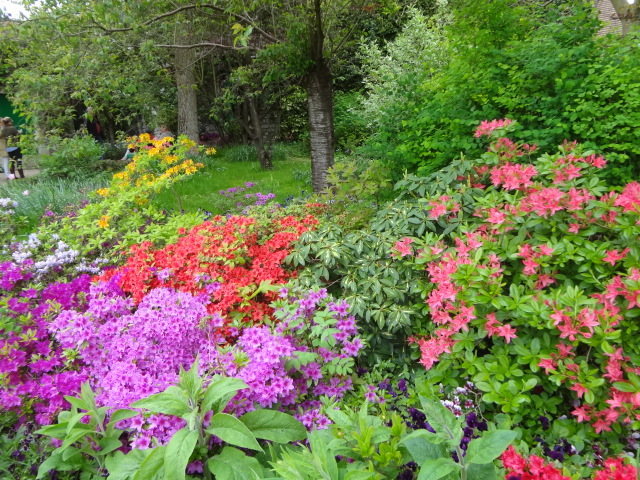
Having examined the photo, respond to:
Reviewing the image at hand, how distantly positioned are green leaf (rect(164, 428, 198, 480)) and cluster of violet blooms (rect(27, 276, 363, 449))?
307 mm

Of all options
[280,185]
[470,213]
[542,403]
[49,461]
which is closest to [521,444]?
[542,403]

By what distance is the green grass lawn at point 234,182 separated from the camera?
246 inches

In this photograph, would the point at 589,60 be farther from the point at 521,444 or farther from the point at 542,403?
the point at 521,444

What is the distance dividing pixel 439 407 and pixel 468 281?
2.85 ft

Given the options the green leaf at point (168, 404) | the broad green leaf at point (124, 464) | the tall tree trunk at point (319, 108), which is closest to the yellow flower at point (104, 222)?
the broad green leaf at point (124, 464)

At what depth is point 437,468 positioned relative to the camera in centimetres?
124

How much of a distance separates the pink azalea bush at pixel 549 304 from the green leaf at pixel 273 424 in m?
0.78

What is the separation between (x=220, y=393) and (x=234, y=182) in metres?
7.62

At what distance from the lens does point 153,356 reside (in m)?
2.24

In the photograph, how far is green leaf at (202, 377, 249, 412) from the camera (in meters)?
1.61

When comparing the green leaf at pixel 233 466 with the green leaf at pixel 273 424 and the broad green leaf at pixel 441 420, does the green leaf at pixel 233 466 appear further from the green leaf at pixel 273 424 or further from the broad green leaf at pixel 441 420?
the broad green leaf at pixel 441 420

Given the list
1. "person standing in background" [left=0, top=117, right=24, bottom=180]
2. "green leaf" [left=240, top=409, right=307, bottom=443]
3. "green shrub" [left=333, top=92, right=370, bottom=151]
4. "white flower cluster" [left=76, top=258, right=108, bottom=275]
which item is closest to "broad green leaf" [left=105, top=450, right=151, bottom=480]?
"green leaf" [left=240, top=409, right=307, bottom=443]

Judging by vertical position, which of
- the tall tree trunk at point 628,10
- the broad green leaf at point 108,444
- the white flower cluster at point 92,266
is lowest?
the broad green leaf at point 108,444

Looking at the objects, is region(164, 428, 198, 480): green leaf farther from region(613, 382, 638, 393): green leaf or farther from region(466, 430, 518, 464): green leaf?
region(613, 382, 638, 393): green leaf
